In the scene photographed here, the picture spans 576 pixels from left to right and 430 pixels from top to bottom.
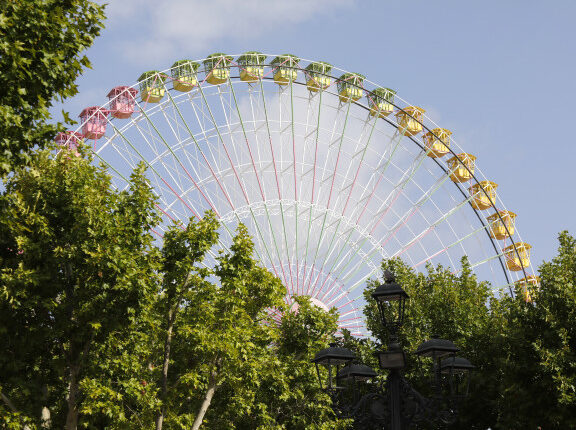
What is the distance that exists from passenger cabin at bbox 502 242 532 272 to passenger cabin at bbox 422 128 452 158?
6.55 meters

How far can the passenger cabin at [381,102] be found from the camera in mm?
39469

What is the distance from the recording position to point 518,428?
1959 centimetres

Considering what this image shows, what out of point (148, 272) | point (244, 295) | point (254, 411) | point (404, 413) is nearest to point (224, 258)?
point (244, 295)

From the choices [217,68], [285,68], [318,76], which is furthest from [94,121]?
[318,76]

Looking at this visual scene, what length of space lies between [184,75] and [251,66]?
3.59 meters

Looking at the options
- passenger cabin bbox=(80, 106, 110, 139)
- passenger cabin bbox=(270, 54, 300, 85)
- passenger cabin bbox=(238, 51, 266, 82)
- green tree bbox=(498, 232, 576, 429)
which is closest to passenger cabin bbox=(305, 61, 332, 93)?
passenger cabin bbox=(270, 54, 300, 85)

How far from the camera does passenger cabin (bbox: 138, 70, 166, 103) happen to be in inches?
1422

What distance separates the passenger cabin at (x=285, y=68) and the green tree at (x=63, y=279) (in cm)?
2227

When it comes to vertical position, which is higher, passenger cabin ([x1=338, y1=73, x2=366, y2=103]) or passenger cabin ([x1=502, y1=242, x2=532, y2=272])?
passenger cabin ([x1=338, y1=73, x2=366, y2=103])

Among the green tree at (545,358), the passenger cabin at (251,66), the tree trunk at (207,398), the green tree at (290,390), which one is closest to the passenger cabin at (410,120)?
the passenger cabin at (251,66)

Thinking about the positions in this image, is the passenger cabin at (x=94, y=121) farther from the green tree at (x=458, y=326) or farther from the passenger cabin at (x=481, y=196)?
the passenger cabin at (x=481, y=196)

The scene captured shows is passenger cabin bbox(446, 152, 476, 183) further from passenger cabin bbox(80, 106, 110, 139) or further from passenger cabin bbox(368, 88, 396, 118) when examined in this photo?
passenger cabin bbox(80, 106, 110, 139)

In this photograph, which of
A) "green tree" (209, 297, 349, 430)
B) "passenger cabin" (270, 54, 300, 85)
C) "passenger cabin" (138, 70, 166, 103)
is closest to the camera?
"green tree" (209, 297, 349, 430)

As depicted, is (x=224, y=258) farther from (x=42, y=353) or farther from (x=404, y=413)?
(x=404, y=413)
